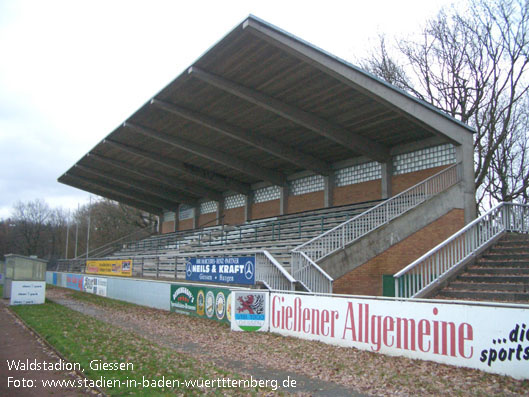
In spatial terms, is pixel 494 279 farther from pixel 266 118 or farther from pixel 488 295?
pixel 266 118

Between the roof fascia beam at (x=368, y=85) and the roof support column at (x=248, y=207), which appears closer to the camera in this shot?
the roof fascia beam at (x=368, y=85)

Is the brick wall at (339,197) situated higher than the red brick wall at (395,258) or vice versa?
the brick wall at (339,197)

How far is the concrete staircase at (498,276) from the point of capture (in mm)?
12820

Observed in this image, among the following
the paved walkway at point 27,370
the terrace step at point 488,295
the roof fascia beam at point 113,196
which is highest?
the roof fascia beam at point 113,196

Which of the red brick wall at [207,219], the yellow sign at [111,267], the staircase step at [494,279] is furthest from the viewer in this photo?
the red brick wall at [207,219]

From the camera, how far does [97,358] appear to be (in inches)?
392

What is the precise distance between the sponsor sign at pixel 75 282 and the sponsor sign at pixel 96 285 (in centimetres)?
137

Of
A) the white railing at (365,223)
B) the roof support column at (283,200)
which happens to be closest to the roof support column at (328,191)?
the roof support column at (283,200)

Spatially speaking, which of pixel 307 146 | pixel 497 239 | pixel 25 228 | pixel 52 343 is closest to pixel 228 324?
pixel 52 343

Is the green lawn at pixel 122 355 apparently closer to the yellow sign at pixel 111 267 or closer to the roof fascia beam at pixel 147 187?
the yellow sign at pixel 111 267

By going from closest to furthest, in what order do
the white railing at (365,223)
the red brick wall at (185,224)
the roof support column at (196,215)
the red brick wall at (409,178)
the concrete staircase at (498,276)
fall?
the concrete staircase at (498,276), the white railing at (365,223), the red brick wall at (409,178), the roof support column at (196,215), the red brick wall at (185,224)

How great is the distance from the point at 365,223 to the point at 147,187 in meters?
28.3

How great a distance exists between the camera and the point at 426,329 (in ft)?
30.3

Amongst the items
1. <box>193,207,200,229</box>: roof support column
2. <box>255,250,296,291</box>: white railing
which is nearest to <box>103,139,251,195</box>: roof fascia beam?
<box>193,207,200,229</box>: roof support column
